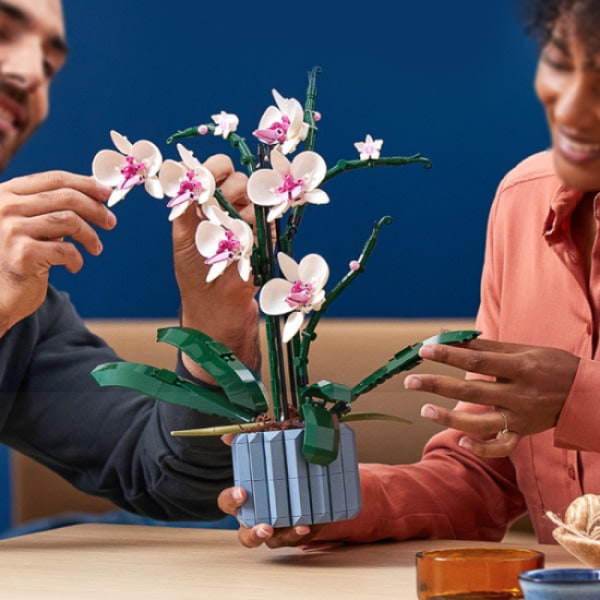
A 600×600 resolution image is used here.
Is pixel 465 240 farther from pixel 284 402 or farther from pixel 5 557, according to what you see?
pixel 5 557

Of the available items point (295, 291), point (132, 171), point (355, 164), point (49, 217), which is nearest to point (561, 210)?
point (355, 164)

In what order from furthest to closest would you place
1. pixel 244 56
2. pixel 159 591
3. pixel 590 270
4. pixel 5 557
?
pixel 244 56
pixel 590 270
pixel 5 557
pixel 159 591

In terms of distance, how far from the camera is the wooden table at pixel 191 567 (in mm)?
1225

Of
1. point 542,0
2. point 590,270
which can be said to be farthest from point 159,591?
point 542,0

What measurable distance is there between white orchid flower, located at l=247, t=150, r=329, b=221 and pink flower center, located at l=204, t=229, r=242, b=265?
0.15ft

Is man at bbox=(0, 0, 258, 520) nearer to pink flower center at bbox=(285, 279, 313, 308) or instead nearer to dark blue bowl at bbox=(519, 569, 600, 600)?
pink flower center at bbox=(285, 279, 313, 308)

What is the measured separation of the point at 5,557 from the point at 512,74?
0.97 metres

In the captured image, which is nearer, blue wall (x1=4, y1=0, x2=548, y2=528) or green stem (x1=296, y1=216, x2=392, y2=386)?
green stem (x1=296, y1=216, x2=392, y2=386)

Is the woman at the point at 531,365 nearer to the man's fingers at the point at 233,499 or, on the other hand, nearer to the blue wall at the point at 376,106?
the man's fingers at the point at 233,499

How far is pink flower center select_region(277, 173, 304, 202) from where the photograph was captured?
4.43ft

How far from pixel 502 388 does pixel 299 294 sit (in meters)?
0.24

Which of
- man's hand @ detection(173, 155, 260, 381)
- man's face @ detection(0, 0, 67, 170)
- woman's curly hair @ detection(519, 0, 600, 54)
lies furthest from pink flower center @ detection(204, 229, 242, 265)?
man's face @ detection(0, 0, 67, 170)

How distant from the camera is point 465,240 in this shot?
1856mm

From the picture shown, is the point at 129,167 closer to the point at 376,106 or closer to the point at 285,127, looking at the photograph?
the point at 285,127
